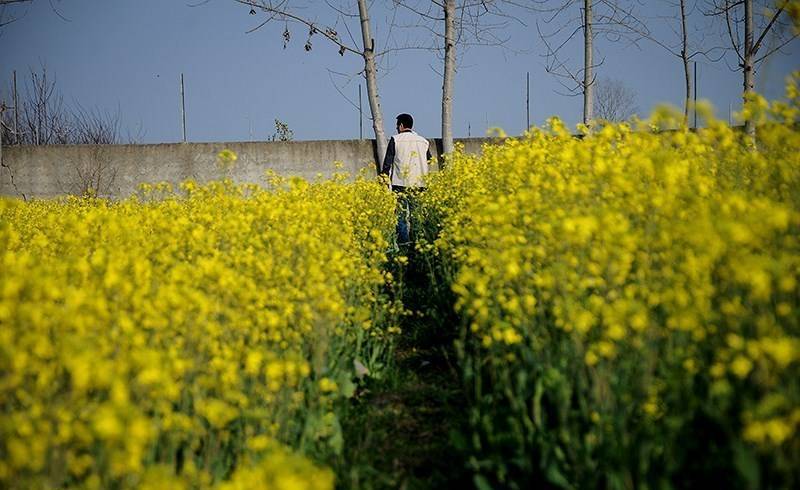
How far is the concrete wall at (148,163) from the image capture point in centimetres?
1447

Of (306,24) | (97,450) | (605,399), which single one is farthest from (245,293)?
(306,24)

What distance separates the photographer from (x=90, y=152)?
14.6 meters

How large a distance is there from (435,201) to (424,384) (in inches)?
155

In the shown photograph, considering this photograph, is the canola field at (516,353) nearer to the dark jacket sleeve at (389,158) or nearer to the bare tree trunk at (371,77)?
the dark jacket sleeve at (389,158)

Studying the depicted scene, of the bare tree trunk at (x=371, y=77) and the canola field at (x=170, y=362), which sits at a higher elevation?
the bare tree trunk at (x=371, y=77)

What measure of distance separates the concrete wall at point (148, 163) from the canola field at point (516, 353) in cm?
994

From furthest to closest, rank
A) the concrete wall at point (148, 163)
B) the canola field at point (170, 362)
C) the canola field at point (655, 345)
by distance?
the concrete wall at point (148, 163), the canola field at point (655, 345), the canola field at point (170, 362)

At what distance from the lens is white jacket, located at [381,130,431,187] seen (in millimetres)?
10492

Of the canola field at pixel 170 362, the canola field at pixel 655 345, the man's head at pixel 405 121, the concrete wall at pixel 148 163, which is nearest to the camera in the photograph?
the canola field at pixel 170 362

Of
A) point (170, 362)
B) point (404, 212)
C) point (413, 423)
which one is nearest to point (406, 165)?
point (404, 212)

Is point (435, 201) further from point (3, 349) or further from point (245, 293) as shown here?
point (3, 349)

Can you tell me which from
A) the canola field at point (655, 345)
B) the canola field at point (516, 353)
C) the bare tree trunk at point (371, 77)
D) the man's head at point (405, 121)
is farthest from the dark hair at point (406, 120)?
the canola field at point (655, 345)

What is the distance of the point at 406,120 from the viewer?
35.8 feet

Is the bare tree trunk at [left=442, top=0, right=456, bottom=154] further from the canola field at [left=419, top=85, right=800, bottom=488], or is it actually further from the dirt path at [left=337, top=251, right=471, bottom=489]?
the canola field at [left=419, top=85, right=800, bottom=488]
